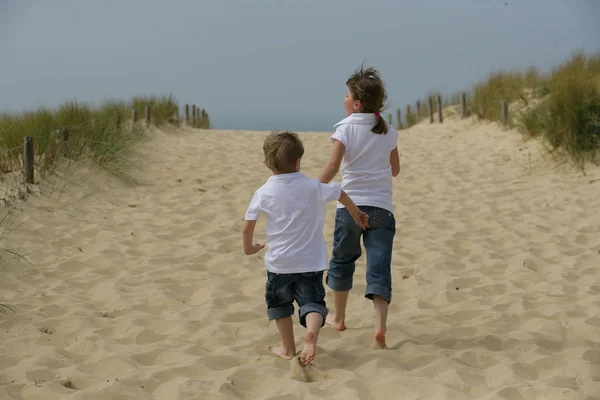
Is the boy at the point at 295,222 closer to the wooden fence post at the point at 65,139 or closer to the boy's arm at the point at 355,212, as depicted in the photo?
the boy's arm at the point at 355,212

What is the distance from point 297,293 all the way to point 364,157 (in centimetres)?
81

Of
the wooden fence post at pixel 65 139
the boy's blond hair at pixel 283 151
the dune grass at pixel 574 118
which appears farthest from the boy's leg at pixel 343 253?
the dune grass at pixel 574 118

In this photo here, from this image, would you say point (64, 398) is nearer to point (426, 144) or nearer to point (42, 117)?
point (42, 117)

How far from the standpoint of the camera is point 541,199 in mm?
8633

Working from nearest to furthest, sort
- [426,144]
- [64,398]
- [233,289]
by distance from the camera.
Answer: [64,398] < [233,289] < [426,144]

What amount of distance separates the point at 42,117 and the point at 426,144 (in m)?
6.95

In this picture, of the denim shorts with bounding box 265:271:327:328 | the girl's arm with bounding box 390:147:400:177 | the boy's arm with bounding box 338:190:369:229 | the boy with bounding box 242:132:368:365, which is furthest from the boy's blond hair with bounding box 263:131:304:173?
the girl's arm with bounding box 390:147:400:177

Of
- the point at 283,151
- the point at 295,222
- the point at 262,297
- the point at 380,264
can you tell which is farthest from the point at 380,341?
the point at 262,297

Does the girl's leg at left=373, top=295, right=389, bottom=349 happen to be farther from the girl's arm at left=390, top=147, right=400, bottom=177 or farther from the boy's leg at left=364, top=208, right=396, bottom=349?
the girl's arm at left=390, top=147, right=400, bottom=177

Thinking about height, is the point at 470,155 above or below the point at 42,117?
below

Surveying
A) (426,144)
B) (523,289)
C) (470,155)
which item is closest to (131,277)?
(523,289)

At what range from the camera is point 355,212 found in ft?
12.4

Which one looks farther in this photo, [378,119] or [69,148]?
[69,148]

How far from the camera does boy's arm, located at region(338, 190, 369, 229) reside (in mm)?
3699
